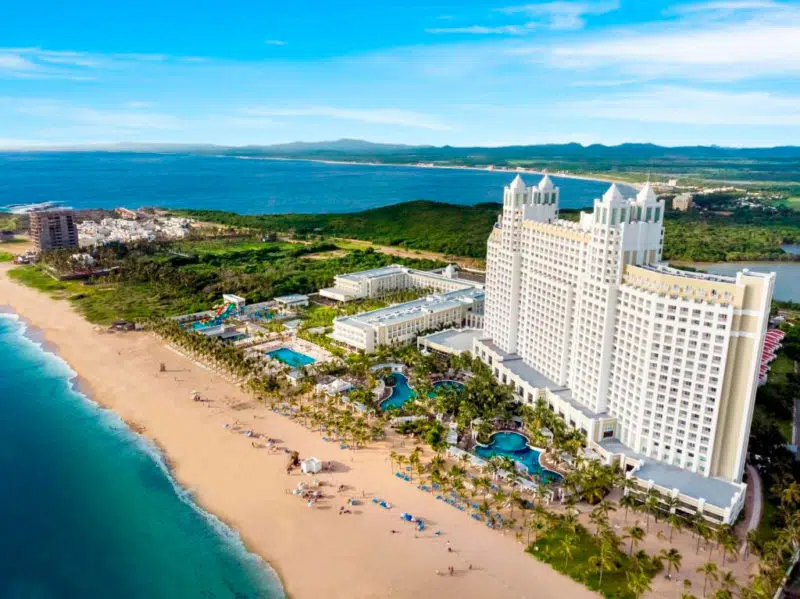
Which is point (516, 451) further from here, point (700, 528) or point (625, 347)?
point (700, 528)

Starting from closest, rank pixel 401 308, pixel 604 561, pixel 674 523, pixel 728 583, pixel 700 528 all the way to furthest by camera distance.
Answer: pixel 728 583 → pixel 604 561 → pixel 700 528 → pixel 674 523 → pixel 401 308

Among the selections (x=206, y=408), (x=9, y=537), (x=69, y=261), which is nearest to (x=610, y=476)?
(x=206, y=408)

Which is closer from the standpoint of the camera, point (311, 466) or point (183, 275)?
point (311, 466)

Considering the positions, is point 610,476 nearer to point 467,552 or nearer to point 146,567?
point 467,552

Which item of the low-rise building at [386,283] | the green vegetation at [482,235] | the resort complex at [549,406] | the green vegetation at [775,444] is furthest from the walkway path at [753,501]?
the green vegetation at [482,235]

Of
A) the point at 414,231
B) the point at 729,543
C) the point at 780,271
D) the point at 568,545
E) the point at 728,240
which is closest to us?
the point at 729,543

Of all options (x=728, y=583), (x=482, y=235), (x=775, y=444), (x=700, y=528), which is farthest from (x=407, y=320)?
(x=482, y=235)

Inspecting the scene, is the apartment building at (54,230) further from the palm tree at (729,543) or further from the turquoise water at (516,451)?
the palm tree at (729,543)

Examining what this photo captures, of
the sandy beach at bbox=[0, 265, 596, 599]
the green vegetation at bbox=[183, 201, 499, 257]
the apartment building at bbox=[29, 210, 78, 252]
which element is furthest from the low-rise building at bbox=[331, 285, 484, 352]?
A: the apartment building at bbox=[29, 210, 78, 252]
